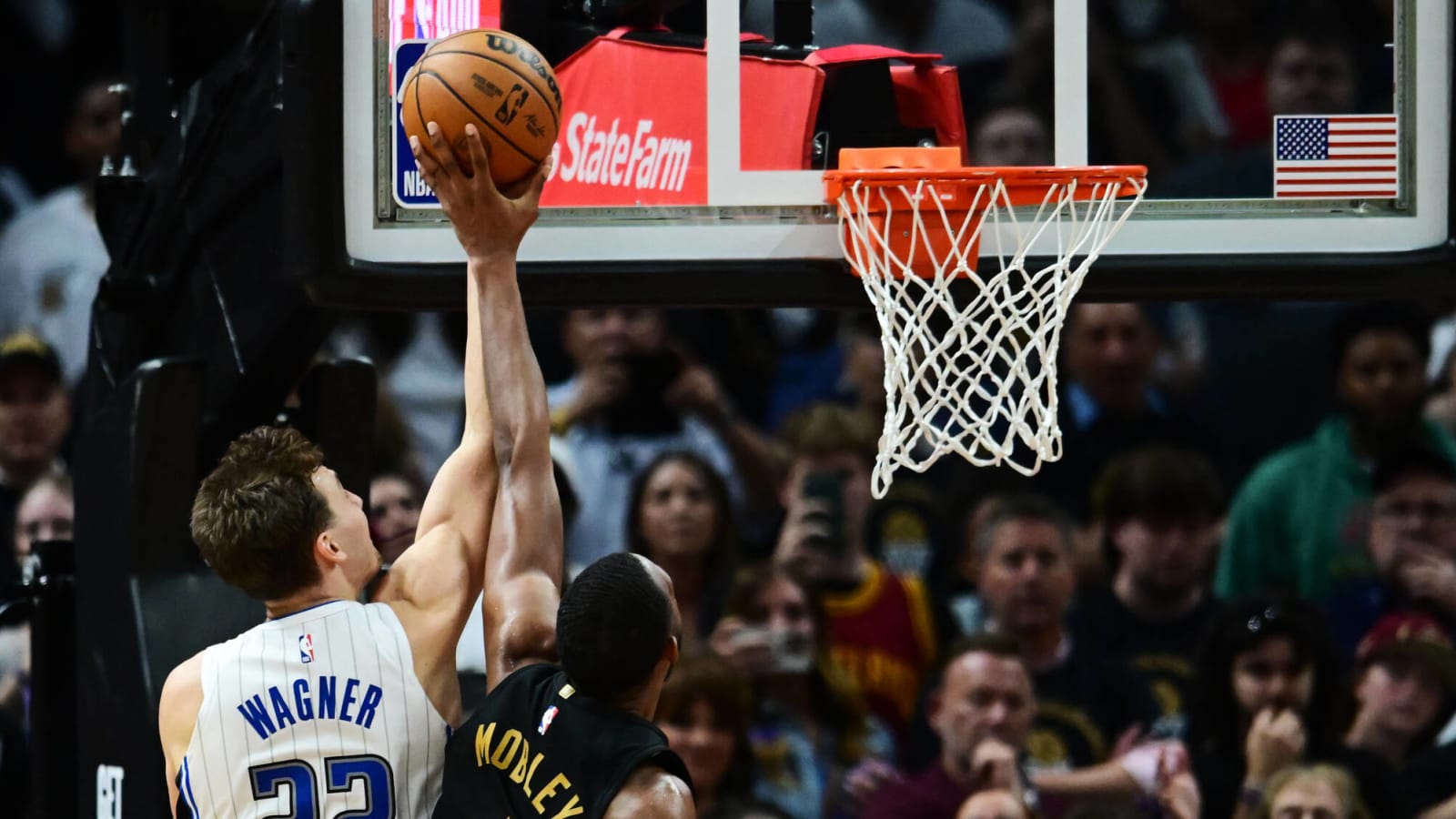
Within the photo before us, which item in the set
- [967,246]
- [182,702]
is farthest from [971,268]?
[182,702]

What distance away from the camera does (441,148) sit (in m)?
2.97

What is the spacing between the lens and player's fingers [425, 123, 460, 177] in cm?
296

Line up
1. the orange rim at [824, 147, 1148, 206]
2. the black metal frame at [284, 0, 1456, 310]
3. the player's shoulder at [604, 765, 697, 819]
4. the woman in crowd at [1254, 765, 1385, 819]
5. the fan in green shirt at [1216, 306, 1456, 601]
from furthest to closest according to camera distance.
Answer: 1. the fan in green shirt at [1216, 306, 1456, 601]
2. the woman in crowd at [1254, 765, 1385, 819]
3. the orange rim at [824, 147, 1148, 206]
4. the black metal frame at [284, 0, 1456, 310]
5. the player's shoulder at [604, 765, 697, 819]

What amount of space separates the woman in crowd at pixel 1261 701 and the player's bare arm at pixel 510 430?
2.85m

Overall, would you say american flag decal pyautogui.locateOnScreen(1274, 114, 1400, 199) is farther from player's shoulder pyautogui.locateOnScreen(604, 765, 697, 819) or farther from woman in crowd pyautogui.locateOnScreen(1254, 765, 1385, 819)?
woman in crowd pyautogui.locateOnScreen(1254, 765, 1385, 819)

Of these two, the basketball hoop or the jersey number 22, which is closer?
the jersey number 22

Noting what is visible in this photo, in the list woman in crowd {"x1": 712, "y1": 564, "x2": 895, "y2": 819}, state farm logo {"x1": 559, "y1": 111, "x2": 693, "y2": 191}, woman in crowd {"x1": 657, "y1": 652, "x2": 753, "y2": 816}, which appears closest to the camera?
state farm logo {"x1": 559, "y1": 111, "x2": 693, "y2": 191}

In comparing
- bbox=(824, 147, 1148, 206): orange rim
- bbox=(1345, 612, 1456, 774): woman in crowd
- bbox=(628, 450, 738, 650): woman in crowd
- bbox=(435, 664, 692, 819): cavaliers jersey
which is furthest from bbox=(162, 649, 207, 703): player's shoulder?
bbox=(1345, 612, 1456, 774): woman in crowd

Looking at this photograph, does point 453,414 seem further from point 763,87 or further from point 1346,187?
point 1346,187

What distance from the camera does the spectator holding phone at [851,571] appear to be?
5.57 meters

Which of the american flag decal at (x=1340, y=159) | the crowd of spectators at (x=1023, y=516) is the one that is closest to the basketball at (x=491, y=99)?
the american flag decal at (x=1340, y=159)

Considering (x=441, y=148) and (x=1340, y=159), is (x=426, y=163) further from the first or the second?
(x=1340, y=159)

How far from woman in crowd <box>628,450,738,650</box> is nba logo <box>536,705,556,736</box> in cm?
293

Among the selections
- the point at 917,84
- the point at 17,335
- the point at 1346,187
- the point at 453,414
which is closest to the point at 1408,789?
the point at 1346,187
